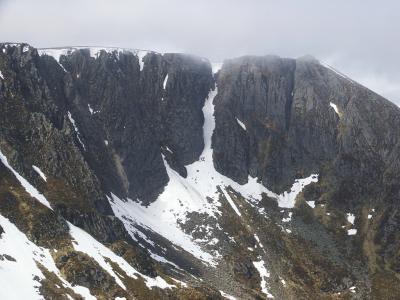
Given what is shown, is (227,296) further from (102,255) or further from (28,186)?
(28,186)

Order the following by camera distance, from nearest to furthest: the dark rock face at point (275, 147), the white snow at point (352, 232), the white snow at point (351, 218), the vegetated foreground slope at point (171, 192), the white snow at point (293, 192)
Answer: the vegetated foreground slope at point (171, 192) < the white snow at point (352, 232) < the white snow at point (351, 218) < the white snow at point (293, 192) < the dark rock face at point (275, 147)

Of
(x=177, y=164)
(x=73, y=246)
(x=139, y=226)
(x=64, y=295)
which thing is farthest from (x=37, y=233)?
(x=177, y=164)

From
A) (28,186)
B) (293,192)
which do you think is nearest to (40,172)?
(28,186)

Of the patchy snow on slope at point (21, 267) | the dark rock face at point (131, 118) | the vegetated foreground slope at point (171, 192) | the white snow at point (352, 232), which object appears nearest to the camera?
the patchy snow on slope at point (21, 267)

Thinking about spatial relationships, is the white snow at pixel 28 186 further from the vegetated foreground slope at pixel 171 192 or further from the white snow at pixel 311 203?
the white snow at pixel 311 203

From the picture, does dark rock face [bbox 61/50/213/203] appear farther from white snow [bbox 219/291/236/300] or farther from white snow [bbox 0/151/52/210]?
white snow [bbox 219/291/236/300]

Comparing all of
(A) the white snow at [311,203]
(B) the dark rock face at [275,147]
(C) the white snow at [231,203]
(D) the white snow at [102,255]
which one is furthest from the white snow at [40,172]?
(A) the white snow at [311,203]
